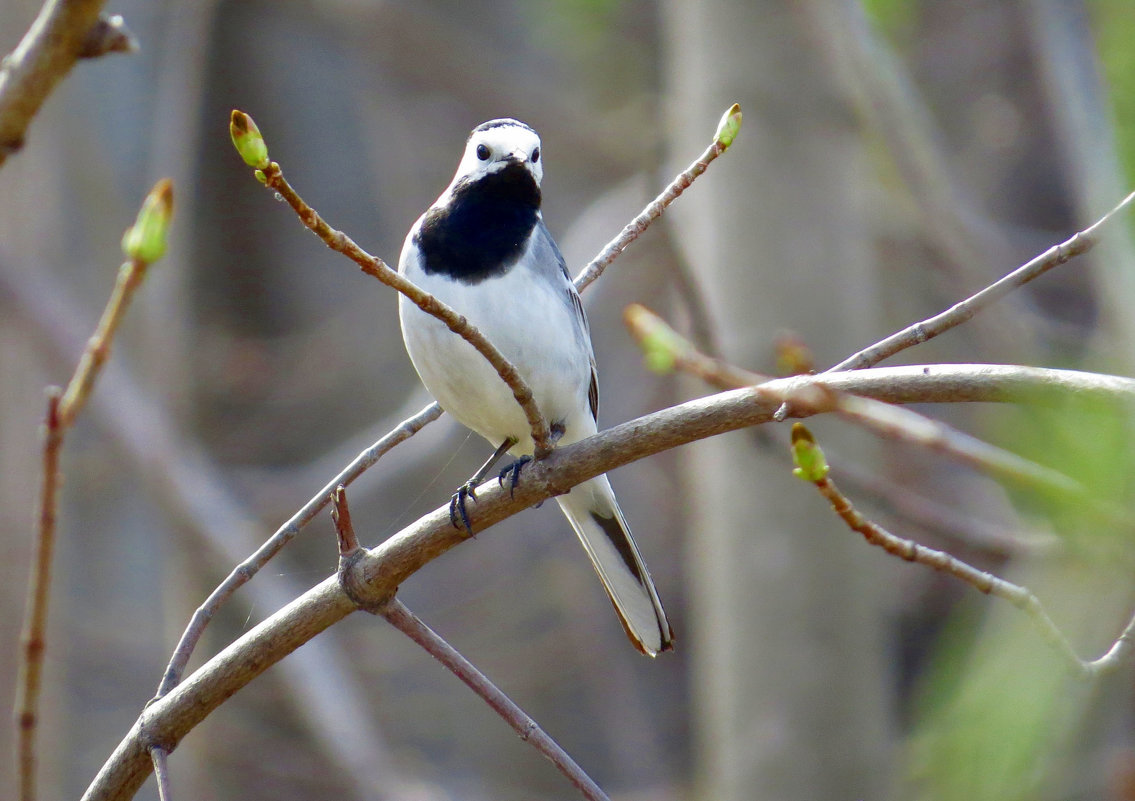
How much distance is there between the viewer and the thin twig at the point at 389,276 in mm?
982

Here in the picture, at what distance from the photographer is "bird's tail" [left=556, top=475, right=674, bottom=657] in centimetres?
199

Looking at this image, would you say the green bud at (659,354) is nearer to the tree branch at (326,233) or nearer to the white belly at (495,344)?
the tree branch at (326,233)

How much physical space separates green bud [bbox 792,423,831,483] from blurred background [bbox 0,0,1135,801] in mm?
203

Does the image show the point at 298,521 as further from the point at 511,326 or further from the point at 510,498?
the point at 511,326

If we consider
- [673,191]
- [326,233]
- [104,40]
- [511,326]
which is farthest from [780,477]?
[326,233]

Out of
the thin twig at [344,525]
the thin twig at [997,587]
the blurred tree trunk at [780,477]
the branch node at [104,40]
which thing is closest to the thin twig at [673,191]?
the thin twig at [997,587]

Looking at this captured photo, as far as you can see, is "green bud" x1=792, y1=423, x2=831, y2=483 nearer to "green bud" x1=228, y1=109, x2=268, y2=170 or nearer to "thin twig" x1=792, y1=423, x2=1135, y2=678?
"thin twig" x1=792, y1=423, x2=1135, y2=678

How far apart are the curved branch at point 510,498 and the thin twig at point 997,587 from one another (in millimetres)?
90

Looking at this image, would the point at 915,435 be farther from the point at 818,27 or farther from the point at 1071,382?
the point at 818,27

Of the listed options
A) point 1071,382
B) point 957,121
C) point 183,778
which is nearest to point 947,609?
point 957,121

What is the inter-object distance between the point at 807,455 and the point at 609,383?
499 centimetres

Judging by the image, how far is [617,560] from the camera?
2.16 m

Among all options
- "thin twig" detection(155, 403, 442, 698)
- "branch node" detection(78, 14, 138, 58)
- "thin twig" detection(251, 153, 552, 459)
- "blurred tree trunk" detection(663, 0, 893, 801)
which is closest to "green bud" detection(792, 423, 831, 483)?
"thin twig" detection(251, 153, 552, 459)

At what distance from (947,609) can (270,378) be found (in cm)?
349
